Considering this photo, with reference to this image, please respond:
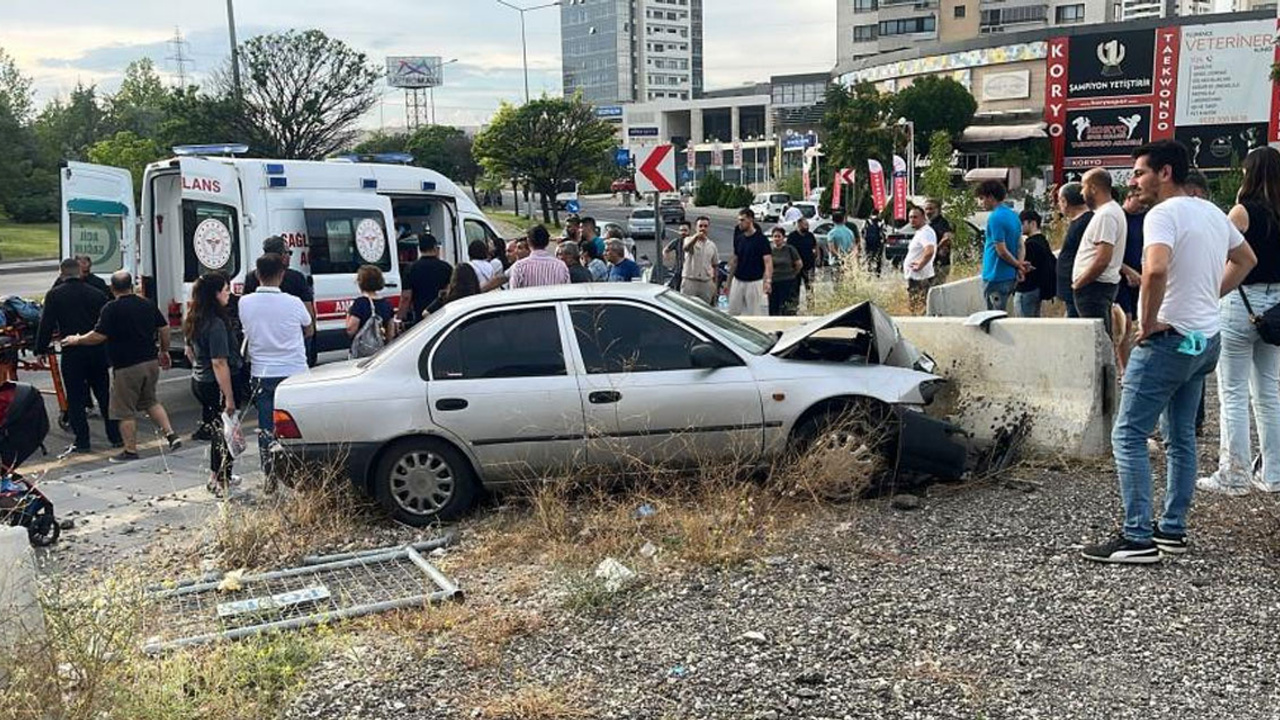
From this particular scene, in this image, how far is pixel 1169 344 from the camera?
15.8 feet

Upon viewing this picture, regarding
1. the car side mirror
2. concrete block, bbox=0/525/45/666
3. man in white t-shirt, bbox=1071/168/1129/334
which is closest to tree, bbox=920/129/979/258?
Answer: man in white t-shirt, bbox=1071/168/1129/334

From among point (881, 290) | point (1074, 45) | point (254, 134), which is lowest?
point (881, 290)

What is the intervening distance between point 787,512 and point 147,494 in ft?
16.7

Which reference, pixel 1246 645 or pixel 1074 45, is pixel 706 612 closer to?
pixel 1246 645

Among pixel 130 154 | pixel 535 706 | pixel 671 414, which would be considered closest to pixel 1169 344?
pixel 671 414

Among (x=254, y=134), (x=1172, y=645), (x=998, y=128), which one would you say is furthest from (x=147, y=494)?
(x=998, y=128)

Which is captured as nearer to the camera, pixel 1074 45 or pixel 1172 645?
pixel 1172 645

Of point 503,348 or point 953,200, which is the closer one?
point 503,348

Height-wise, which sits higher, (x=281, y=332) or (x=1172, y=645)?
(x=281, y=332)

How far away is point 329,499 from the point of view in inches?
258

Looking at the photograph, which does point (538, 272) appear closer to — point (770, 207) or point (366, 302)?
point (366, 302)

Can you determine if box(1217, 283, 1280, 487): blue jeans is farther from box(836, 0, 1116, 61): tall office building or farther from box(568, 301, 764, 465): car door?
box(836, 0, 1116, 61): tall office building

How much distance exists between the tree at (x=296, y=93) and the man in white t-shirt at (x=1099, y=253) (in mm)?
31981

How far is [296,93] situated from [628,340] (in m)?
33.2
